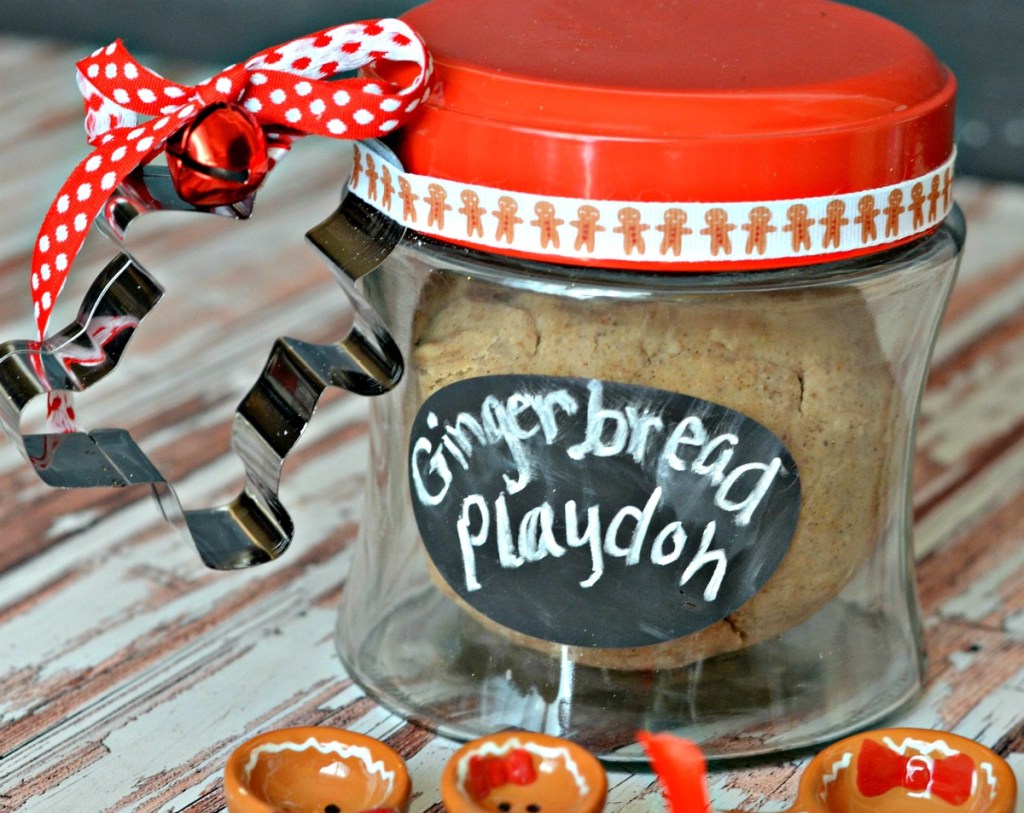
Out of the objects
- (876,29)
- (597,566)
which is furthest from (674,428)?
(876,29)

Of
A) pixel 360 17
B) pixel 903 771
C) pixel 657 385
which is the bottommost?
pixel 360 17

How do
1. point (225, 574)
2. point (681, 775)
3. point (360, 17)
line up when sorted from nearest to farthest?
point (681, 775) → point (225, 574) → point (360, 17)

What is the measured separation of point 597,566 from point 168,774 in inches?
6.4

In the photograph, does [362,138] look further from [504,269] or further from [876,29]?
[876,29]

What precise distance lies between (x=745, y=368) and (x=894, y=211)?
0.07 m

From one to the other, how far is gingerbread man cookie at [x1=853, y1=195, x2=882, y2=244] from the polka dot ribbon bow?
14cm

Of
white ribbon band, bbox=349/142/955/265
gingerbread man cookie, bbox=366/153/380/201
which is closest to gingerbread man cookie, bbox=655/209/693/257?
white ribbon band, bbox=349/142/955/265

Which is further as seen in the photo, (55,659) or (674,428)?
(55,659)

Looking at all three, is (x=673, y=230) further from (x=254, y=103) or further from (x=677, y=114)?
(x=254, y=103)

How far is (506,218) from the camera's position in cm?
42

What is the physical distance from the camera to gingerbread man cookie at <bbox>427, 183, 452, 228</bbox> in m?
0.43

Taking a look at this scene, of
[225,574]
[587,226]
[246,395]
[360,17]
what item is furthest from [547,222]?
[360,17]

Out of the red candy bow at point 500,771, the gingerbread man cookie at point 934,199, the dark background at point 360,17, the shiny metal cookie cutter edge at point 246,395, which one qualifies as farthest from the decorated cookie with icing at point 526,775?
the dark background at point 360,17

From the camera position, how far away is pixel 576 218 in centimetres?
41
